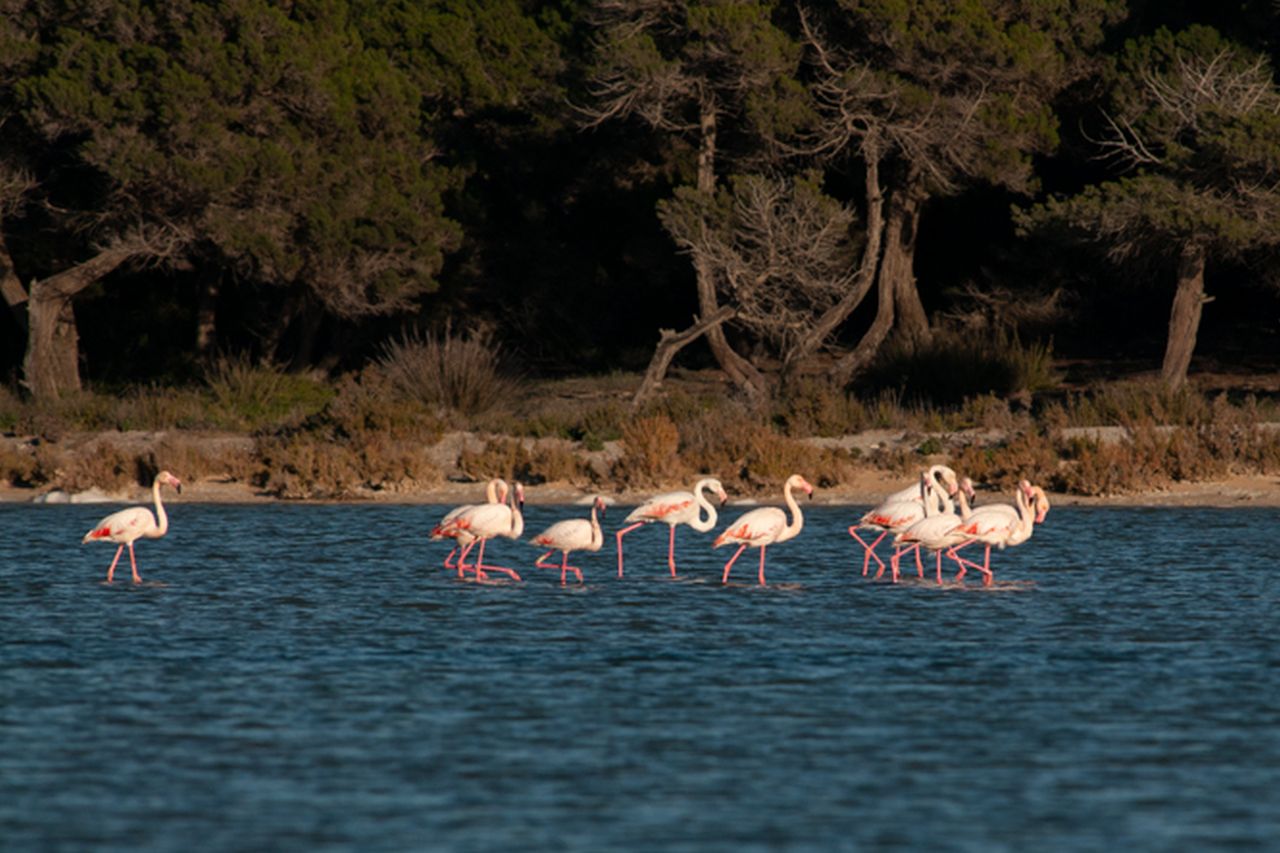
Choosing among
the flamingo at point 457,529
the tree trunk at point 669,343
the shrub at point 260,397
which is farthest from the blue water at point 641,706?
the tree trunk at point 669,343

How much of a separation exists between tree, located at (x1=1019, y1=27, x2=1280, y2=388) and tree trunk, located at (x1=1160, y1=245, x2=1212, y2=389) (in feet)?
0.05

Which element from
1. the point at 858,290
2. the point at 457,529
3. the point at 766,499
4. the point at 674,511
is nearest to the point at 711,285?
the point at 858,290

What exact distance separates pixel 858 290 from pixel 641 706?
22.9m

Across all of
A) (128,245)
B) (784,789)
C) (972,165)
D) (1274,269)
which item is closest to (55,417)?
(128,245)

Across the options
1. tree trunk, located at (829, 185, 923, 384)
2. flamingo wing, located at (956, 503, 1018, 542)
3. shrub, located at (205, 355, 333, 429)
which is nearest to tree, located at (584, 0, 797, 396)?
tree trunk, located at (829, 185, 923, 384)

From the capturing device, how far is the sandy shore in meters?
24.3

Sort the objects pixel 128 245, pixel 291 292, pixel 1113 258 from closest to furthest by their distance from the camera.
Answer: pixel 1113 258 < pixel 128 245 < pixel 291 292

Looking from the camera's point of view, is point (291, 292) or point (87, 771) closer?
point (87, 771)

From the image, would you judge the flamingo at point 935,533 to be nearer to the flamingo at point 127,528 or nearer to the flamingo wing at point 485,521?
the flamingo wing at point 485,521

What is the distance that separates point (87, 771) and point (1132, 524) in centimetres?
1495

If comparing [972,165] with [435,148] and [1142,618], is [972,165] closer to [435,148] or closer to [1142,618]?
[435,148]

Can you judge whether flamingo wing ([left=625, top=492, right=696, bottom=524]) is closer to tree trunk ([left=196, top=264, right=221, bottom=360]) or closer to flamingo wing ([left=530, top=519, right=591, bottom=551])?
flamingo wing ([left=530, top=519, right=591, bottom=551])

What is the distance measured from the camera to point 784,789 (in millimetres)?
9578

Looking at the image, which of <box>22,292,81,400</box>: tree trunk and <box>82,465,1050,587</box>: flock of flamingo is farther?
<box>22,292,81,400</box>: tree trunk
